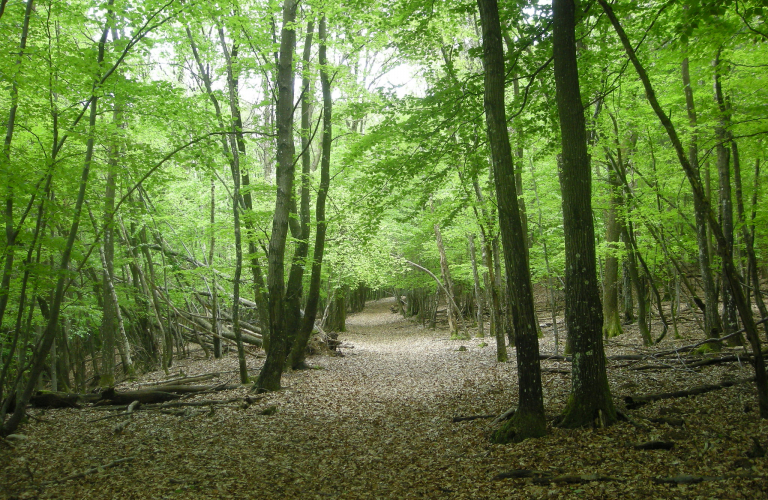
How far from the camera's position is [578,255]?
5.22m

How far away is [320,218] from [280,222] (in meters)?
2.40

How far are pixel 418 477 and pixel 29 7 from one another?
8.06m

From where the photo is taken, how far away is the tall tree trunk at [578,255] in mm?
5188

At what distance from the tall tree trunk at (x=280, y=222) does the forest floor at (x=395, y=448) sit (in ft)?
2.23

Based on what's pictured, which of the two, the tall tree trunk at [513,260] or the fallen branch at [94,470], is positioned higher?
the tall tree trunk at [513,260]

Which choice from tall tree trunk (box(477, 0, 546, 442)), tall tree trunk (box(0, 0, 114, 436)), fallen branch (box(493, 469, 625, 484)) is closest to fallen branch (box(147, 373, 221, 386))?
tall tree trunk (box(0, 0, 114, 436))

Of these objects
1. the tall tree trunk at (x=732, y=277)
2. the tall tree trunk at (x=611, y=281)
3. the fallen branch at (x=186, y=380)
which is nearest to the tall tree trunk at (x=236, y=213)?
the fallen branch at (x=186, y=380)

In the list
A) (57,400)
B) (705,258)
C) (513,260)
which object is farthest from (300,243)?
(705,258)

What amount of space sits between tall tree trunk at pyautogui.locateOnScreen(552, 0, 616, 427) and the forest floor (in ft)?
1.06

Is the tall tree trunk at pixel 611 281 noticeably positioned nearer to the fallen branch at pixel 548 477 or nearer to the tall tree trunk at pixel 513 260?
the tall tree trunk at pixel 513 260

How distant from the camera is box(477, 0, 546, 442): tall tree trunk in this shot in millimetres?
5277

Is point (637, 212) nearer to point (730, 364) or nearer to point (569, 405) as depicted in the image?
point (730, 364)

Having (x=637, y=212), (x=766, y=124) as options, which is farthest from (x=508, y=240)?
(x=637, y=212)

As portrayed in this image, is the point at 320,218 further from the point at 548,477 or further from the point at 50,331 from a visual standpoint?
the point at 548,477
